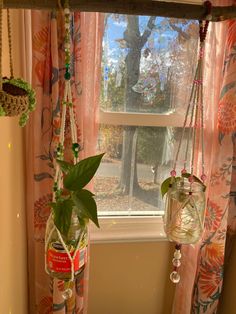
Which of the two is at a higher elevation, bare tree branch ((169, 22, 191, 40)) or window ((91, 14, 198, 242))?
bare tree branch ((169, 22, 191, 40))

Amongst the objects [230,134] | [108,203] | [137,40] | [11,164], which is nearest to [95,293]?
[108,203]

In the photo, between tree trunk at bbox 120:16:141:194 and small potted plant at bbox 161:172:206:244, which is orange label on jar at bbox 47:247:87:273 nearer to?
small potted plant at bbox 161:172:206:244

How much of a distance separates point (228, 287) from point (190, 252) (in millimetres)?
311

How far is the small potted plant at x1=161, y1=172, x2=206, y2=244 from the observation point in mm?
938

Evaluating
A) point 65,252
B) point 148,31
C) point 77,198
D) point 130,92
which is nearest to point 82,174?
point 77,198

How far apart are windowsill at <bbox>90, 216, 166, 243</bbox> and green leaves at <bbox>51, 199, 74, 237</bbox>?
748 millimetres

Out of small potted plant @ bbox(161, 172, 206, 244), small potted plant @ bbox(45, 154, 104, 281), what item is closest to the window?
small potted plant @ bbox(161, 172, 206, 244)

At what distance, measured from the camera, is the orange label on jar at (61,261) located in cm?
76

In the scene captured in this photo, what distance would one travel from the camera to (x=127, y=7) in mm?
671

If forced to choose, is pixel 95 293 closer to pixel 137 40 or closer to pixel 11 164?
pixel 11 164

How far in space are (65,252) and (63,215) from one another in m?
0.15

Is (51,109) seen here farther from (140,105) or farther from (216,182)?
(216,182)

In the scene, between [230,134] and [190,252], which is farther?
[190,252]

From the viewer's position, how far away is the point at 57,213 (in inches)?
26.3
